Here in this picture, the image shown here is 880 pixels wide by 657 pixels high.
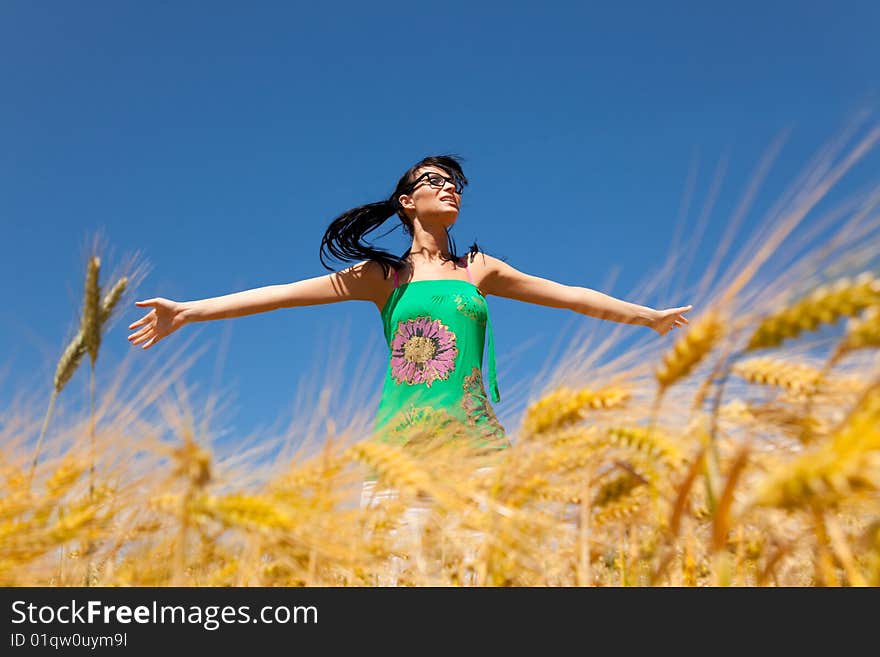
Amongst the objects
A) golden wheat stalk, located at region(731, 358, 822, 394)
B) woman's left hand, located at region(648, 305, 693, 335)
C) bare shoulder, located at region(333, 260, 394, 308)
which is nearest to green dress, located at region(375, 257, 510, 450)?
bare shoulder, located at region(333, 260, 394, 308)

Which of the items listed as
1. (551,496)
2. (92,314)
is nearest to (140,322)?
(92,314)

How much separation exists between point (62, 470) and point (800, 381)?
153cm

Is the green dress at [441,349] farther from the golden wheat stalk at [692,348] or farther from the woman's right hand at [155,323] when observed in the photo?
the golden wheat stalk at [692,348]

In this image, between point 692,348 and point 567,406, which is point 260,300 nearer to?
point 567,406

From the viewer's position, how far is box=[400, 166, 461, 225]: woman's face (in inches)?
148

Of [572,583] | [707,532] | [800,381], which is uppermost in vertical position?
[800,381]

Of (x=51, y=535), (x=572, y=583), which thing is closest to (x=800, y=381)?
(x=572, y=583)

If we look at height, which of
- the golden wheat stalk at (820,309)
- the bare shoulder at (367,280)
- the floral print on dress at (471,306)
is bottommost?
the golden wheat stalk at (820,309)

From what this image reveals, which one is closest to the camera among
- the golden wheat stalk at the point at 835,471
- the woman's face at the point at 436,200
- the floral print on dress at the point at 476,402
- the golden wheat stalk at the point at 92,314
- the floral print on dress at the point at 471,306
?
the golden wheat stalk at the point at 835,471

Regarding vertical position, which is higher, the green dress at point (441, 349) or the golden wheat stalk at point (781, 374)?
the green dress at point (441, 349)

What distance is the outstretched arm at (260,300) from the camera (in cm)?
323

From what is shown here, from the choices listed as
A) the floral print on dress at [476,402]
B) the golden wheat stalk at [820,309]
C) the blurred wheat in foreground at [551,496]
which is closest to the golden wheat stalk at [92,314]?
the blurred wheat in foreground at [551,496]

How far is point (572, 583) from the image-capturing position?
1.42 m
